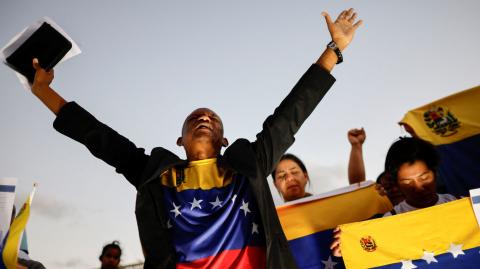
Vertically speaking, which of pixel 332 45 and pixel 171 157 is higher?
pixel 332 45

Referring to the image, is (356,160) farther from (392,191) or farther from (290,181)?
(290,181)

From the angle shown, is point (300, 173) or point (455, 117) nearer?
point (300, 173)

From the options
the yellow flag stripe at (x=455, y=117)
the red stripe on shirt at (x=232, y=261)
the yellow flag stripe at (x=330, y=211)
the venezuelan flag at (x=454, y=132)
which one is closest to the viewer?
the red stripe on shirt at (x=232, y=261)

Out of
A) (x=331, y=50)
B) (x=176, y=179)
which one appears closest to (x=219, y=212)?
(x=176, y=179)

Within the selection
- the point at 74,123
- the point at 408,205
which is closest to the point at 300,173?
the point at 408,205

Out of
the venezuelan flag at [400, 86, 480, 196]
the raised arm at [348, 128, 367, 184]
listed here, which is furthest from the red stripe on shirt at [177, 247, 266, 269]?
the venezuelan flag at [400, 86, 480, 196]

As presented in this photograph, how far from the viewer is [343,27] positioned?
2941 millimetres

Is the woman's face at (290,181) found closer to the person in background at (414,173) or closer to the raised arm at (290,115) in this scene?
the person in background at (414,173)

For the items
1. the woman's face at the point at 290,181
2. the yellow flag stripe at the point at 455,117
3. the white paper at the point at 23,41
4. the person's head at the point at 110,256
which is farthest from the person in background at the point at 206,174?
the person's head at the point at 110,256

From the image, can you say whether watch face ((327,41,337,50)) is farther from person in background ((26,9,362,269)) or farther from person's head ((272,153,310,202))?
person's head ((272,153,310,202))

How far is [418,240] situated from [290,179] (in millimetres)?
1677

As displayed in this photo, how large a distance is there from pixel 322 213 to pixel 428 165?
117 centimetres

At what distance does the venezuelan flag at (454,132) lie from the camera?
4926mm

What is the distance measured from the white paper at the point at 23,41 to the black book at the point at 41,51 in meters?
0.02
